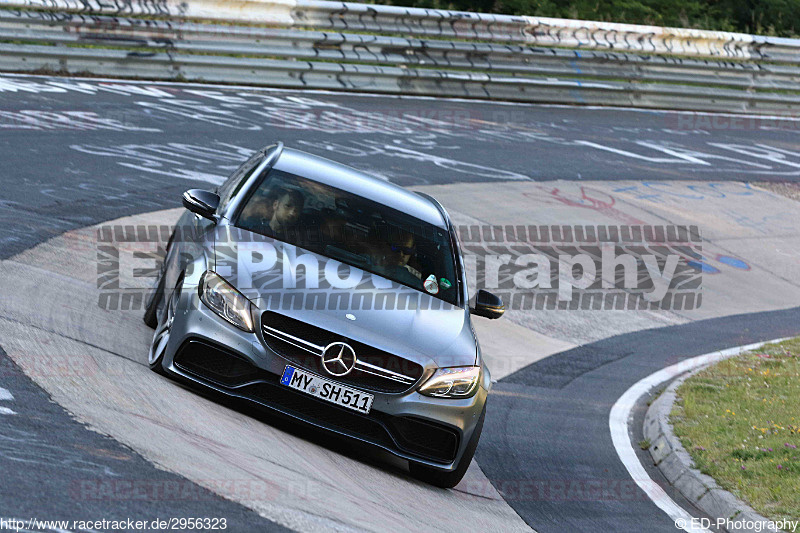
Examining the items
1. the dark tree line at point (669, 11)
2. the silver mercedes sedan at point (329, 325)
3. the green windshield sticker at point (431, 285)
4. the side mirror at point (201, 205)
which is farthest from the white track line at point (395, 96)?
the green windshield sticker at point (431, 285)

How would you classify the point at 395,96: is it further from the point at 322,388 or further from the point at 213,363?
the point at 322,388

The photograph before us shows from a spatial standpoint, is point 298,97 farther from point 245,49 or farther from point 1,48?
point 1,48

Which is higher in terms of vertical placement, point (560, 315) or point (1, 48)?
point (1, 48)

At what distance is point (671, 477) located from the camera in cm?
830

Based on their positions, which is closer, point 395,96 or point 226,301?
point 226,301

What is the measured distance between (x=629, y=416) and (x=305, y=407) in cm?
419

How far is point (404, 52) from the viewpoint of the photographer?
21.4 m

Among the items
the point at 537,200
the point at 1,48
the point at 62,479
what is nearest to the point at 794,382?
the point at 537,200

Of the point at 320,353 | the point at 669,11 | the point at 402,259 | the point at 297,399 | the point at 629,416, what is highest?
the point at 669,11

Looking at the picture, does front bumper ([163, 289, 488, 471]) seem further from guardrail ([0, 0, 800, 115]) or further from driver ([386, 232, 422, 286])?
guardrail ([0, 0, 800, 115])

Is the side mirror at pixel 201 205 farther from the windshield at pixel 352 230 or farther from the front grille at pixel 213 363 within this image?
the front grille at pixel 213 363

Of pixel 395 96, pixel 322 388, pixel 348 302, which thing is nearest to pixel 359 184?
pixel 348 302

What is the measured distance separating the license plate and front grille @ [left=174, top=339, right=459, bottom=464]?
36 mm

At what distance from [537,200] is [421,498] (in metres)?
10.2
